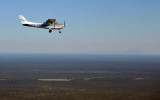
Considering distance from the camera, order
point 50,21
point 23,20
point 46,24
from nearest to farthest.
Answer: point 46,24 < point 50,21 < point 23,20

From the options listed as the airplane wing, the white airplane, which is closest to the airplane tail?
the white airplane

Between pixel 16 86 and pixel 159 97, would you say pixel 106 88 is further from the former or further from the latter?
pixel 16 86

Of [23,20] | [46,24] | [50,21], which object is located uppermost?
[23,20]

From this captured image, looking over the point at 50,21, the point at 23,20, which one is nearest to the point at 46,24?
the point at 50,21

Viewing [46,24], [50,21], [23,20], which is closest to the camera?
[46,24]

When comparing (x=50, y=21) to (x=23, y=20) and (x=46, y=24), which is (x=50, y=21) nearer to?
(x=46, y=24)

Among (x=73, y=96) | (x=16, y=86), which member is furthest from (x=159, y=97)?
(x=16, y=86)

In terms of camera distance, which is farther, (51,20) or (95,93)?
(95,93)

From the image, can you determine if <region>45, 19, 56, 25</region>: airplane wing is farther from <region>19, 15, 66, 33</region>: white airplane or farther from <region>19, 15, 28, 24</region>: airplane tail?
<region>19, 15, 28, 24</region>: airplane tail

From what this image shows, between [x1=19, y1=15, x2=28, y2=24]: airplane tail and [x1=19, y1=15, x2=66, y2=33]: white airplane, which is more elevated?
[x1=19, y1=15, x2=28, y2=24]: airplane tail

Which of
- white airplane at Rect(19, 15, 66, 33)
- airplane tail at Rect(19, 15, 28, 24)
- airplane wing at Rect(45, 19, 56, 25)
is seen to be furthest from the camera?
airplane tail at Rect(19, 15, 28, 24)

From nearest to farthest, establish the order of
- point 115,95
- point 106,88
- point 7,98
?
point 7,98 < point 115,95 < point 106,88
